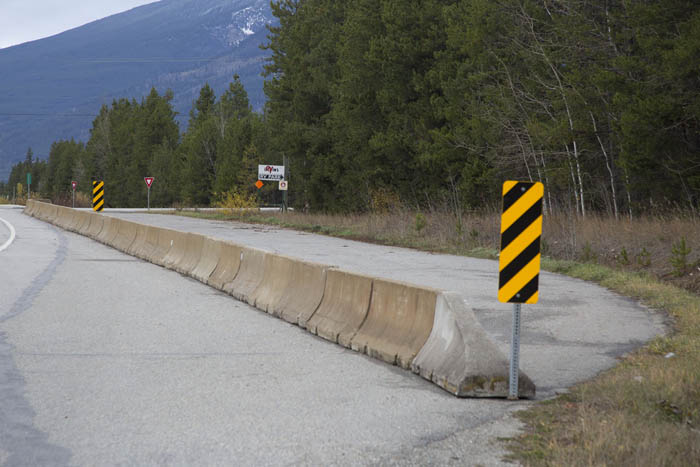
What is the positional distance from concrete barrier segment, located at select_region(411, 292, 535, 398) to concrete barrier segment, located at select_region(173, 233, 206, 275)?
31.0 ft

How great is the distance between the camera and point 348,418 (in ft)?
19.5

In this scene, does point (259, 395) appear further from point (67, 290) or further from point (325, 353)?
point (67, 290)

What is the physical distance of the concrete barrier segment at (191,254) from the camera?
1625cm

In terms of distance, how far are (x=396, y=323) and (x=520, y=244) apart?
1916mm

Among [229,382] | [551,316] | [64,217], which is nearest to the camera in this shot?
[229,382]

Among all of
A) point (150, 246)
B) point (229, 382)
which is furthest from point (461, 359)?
point (150, 246)

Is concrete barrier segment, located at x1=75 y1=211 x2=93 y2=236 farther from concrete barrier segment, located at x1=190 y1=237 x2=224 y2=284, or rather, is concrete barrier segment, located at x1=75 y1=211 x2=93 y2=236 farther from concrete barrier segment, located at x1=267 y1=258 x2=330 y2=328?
concrete barrier segment, located at x1=267 y1=258 x2=330 y2=328

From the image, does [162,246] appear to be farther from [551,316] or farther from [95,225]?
[95,225]

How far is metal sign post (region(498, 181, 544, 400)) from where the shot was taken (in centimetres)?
683

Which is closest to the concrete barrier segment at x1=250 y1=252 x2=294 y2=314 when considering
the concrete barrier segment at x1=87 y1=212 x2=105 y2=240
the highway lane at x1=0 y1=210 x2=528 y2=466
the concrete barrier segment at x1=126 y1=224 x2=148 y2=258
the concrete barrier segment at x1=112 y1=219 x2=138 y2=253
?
the highway lane at x1=0 y1=210 x2=528 y2=466

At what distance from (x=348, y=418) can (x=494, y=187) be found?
26456 mm

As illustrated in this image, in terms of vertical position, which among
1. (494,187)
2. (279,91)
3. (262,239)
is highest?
(279,91)

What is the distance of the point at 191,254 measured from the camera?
55.0ft

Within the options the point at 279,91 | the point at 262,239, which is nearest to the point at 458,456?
the point at 262,239
